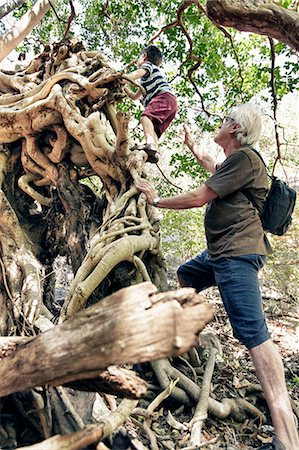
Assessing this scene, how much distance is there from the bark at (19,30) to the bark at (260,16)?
9.77 ft

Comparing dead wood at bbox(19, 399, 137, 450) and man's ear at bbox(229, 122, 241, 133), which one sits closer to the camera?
dead wood at bbox(19, 399, 137, 450)

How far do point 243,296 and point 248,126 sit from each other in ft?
3.40

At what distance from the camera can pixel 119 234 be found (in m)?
2.73

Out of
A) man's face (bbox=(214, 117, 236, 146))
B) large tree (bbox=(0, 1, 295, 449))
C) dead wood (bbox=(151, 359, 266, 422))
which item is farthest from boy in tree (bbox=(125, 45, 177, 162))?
dead wood (bbox=(151, 359, 266, 422))

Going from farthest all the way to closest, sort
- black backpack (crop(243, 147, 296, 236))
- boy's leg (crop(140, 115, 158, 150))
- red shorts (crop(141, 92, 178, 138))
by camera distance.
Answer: red shorts (crop(141, 92, 178, 138)) → boy's leg (crop(140, 115, 158, 150)) → black backpack (crop(243, 147, 296, 236))

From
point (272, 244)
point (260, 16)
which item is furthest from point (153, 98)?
point (272, 244)

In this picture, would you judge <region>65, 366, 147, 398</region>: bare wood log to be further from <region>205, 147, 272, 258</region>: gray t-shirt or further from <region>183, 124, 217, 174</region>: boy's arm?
<region>183, 124, 217, 174</region>: boy's arm

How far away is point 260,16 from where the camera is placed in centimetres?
219

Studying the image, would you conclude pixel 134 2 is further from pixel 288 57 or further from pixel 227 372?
pixel 227 372

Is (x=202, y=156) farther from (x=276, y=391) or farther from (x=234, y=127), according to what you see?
(x=276, y=391)

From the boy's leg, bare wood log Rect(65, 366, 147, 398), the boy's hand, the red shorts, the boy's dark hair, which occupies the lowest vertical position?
bare wood log Rect(65, 366, 147, 398)

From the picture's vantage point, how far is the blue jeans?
1914 mm

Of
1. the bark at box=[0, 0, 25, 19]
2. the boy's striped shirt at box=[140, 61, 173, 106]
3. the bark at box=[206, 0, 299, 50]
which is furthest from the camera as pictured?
the bark at box=[0, 0, 25, 19]

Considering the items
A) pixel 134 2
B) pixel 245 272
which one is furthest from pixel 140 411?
pixel 134 2
